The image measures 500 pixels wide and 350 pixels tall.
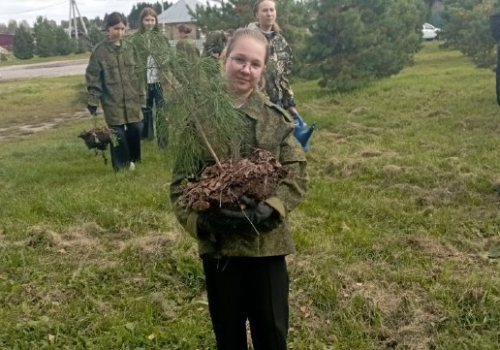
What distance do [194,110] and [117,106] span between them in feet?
14.4

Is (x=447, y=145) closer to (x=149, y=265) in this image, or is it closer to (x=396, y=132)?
(x=396, y=132)

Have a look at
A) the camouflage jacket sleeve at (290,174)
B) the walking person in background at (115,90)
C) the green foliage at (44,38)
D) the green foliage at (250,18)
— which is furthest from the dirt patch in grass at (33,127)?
the green foliage at (44,38)

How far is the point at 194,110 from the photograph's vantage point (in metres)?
2.11

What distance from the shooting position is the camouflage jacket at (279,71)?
5738mm

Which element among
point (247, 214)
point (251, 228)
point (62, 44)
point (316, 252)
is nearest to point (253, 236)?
point (251, 228)

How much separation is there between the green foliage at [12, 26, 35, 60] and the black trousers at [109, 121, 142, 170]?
124ft

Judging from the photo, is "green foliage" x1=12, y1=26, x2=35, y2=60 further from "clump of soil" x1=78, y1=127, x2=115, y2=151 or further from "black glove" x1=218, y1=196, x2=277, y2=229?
"black glove" x1=218, y1=196, x2=277, y2=229

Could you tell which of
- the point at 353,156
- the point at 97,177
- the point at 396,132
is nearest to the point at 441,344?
the point at 353,156

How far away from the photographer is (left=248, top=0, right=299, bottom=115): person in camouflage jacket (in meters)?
5.50

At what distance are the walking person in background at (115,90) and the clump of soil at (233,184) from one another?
421cm

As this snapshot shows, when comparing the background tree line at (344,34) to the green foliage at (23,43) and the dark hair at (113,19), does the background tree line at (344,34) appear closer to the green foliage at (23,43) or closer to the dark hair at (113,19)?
the dark hair at (113,19)

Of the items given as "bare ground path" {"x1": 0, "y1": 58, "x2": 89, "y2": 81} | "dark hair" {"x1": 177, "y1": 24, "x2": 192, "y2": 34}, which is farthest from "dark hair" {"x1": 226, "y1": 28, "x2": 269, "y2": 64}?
"bare ground path" {"x1": 0, "y1": 58, "x2": 89, "y2": 81}

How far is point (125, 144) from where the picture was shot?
653 centimetres

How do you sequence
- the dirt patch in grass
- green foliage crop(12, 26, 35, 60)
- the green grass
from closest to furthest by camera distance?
the dirt patch in grass < the green grass < green foliage crop(12, 26, 35, 60)
